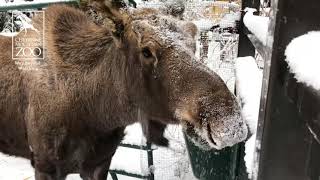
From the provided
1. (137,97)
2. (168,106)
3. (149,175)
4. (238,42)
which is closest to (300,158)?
(168,106)

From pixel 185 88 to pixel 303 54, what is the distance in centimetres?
149

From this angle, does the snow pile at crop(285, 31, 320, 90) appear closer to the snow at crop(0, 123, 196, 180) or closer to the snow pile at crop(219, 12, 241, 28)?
the snow at crop(0, 123, 196, 180)

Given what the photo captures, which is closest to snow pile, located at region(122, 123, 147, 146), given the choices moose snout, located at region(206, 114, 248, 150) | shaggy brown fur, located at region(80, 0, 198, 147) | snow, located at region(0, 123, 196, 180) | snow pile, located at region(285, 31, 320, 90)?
snow, located at region(0, 123, 196, 180)

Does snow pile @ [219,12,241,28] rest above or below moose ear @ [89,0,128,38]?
below

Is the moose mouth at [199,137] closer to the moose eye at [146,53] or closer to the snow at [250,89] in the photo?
the snow at [250,89]

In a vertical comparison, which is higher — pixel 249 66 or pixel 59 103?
pixel 249 66

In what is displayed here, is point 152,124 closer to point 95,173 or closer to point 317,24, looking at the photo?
point 95,173

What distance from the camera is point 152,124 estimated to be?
3.13m

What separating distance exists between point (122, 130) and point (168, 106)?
965 millimetres

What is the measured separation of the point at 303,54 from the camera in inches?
38.2

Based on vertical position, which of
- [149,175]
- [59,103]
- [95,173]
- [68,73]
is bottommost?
Result: [149,175]

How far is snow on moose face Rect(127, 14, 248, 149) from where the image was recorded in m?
2.20

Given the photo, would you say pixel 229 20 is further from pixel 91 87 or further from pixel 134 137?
pixel 91 87

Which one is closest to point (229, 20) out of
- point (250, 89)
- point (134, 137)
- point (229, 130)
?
point (134, 137)
